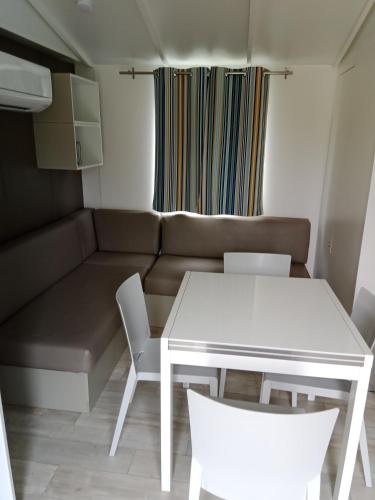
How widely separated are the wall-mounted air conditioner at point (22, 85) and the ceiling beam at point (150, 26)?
0.72m

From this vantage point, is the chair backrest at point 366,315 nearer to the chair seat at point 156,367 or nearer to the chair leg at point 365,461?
the chair leg at point 365,461

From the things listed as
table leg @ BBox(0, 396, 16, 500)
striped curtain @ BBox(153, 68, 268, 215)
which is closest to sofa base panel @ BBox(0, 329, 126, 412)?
table leg @ BBox(0, 396, 16, 500)

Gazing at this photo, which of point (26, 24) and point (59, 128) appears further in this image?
point (59, 128)

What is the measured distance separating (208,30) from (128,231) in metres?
1.69

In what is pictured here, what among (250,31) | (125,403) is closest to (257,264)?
(125,403)

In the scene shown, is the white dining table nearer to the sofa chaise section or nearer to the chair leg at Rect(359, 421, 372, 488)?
the chair leg at Rect(359, 421, 372, 488)

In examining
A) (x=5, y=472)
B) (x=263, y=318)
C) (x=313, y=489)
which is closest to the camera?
(x=313, y=489)

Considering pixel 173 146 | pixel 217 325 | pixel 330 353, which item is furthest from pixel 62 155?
pixel 330 353

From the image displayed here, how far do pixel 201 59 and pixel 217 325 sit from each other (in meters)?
2.42

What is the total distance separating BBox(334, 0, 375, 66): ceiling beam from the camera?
7.47 ft

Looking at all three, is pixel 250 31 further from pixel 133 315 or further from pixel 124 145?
pixel 133 315

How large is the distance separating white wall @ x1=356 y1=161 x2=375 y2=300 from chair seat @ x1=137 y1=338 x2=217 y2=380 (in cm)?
117

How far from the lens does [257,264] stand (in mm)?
2363

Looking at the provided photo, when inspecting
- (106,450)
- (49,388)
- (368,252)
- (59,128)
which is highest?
(59,128)
